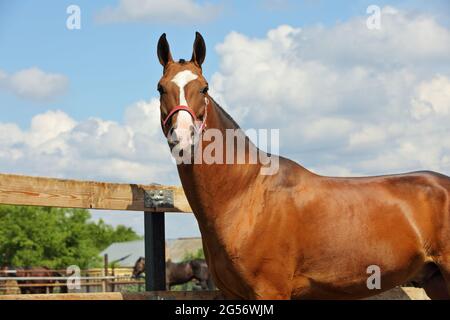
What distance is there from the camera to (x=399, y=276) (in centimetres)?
520

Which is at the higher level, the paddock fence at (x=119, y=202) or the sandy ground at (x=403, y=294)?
the paddock fence at (x=119, y=202)

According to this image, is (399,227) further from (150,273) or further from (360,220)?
(150,273)

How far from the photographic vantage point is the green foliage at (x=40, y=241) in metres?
58.6

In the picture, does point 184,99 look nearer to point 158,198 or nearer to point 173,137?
point 173,137

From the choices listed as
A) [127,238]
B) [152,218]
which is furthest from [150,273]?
[127,238]

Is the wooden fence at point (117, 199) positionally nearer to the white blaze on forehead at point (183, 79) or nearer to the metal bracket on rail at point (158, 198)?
the metal bracket on rail at point (158, 198)

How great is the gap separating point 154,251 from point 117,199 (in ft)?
2.12

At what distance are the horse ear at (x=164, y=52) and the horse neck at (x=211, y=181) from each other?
0.51 metres

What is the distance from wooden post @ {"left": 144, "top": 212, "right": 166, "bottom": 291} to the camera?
5918 mm

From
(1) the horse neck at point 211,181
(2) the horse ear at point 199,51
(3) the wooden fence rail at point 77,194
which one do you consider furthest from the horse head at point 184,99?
(3) the wooden fence rail at point 77,194

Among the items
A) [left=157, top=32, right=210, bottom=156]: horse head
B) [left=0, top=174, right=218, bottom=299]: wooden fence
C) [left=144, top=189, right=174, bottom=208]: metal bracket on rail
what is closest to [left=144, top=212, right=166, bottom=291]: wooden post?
[left=0, top=174, right=218, bottom=299]: wooden fence
